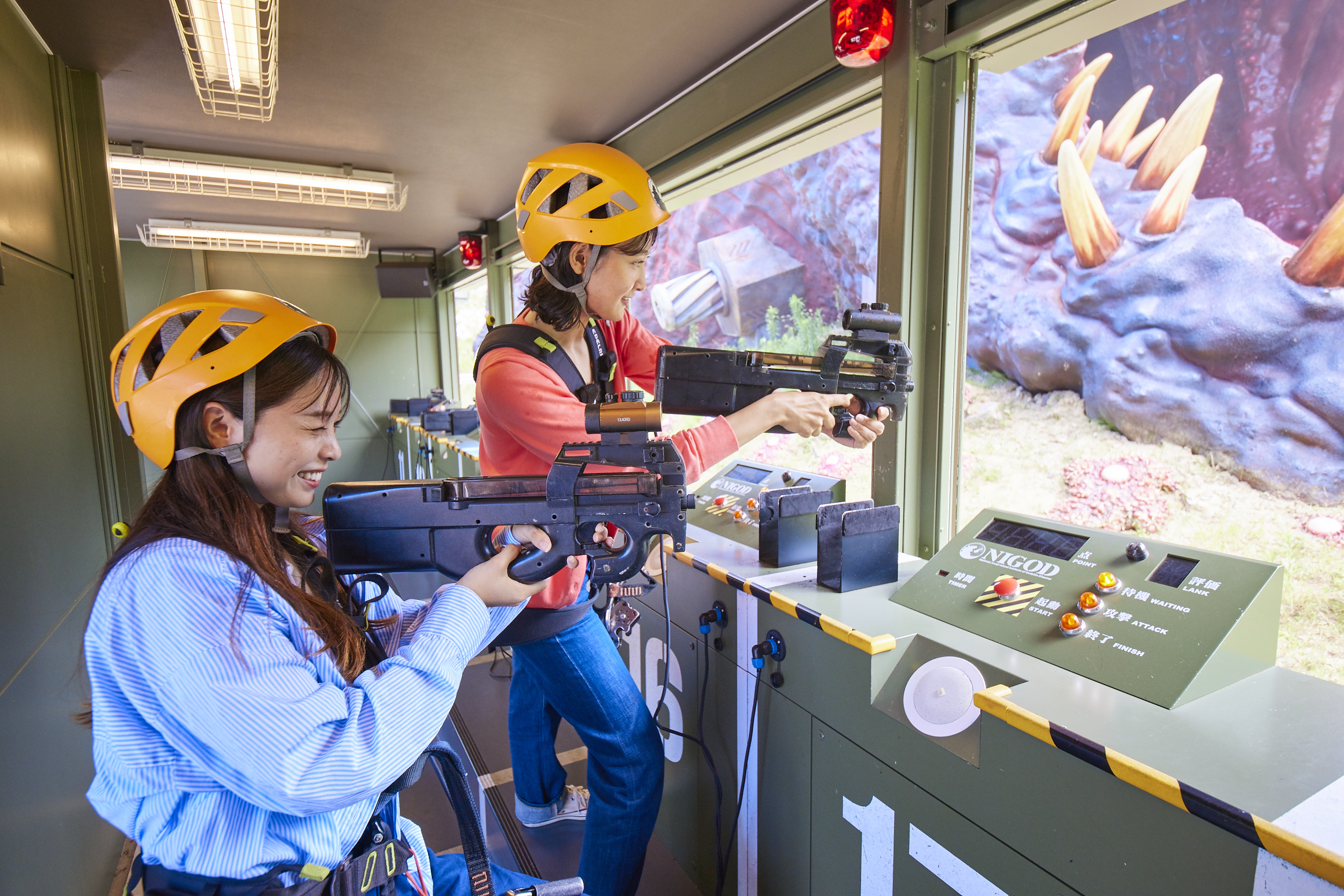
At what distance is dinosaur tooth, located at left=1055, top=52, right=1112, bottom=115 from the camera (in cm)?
200

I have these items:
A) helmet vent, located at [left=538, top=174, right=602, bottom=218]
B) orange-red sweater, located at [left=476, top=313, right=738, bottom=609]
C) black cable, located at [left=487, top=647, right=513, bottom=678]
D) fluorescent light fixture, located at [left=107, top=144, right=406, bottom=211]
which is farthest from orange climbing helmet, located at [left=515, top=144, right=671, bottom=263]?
fluorescent light fixture, located at [left=107, top=144, right=406, bottom=211]

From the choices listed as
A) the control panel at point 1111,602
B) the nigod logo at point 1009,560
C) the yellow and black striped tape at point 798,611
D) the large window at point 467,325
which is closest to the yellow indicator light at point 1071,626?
the control panel at point 1111,602

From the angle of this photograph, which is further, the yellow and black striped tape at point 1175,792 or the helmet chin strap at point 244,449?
the helmet chin strap at point 244,449

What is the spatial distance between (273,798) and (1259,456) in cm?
203

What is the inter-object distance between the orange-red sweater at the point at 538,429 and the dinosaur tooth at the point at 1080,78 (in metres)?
1.71

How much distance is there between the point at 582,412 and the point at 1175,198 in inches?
67.5

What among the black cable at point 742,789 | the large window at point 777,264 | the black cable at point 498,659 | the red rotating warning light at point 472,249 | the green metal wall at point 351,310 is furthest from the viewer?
the green metal wall at point 351,310

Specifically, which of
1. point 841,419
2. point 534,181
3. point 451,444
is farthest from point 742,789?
point 451,444

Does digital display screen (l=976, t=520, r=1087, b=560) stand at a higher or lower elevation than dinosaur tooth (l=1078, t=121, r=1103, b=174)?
lower

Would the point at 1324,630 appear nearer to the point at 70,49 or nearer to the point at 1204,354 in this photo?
the point at 1204,354

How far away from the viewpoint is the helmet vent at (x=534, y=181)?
1.53m

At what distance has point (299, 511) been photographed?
3.80 feet

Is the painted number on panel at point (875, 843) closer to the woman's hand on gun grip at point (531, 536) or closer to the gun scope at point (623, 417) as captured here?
the woman's hand on gun grip at point (531, 536)

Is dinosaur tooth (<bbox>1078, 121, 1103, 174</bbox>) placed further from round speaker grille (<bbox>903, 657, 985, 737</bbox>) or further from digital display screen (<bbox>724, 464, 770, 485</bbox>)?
round speaker grille (<bbox>903, 657, 985, 737</bbox>)
